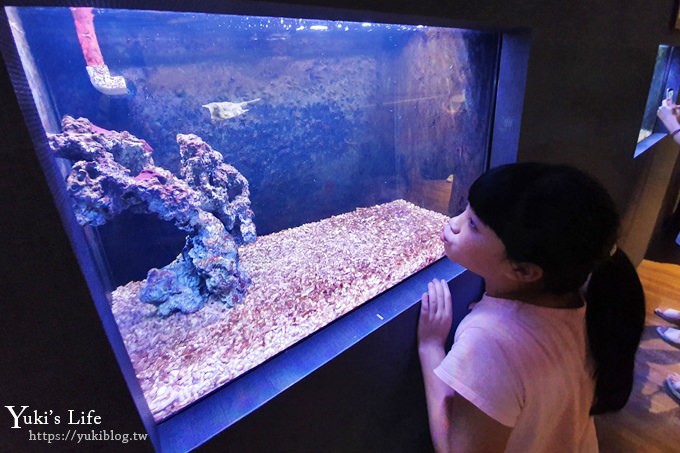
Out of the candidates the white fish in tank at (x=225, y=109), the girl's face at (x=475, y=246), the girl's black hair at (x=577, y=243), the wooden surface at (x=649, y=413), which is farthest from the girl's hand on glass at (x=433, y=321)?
the white fish in tank at (x=225, y=109)

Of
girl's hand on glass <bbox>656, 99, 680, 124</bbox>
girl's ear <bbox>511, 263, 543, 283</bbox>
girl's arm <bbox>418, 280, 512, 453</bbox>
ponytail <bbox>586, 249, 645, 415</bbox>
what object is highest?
girl's hand on glass <bbox>656, 99, 680, 124</bbox>

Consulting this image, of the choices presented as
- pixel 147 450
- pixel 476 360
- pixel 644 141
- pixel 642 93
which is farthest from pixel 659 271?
pixel 147 450

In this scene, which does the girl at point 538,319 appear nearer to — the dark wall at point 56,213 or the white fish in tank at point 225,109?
the dark wall at point 56,213

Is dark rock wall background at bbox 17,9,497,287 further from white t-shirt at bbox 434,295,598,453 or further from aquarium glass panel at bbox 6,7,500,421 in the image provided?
white t-shirt at bbox 434,295,598,453

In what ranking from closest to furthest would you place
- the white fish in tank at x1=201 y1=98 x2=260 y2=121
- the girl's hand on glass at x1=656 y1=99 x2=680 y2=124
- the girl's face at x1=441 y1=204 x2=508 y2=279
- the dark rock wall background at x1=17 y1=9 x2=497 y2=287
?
the girl's face at x1=441 y1=204 x2=508 y2=279 → the dark rock wall background at x1=17 y1=9 x2=497 y2=287 → the white fish in tank at x1=201 y1=98 x2=260 y2=121 → the girl's hand on glass at x1=656 y1=99 x2=680 y2=124

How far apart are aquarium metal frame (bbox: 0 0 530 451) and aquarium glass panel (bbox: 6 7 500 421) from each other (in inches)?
1.6

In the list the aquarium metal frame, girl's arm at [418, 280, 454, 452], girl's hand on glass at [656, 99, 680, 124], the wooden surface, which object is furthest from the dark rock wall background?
girl's hand on glass at [656, 99, 680, 124]

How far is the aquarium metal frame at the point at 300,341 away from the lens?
424 millimetres

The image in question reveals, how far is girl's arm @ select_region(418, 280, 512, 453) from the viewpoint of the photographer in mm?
745

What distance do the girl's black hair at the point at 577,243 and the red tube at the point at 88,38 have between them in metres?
1.25

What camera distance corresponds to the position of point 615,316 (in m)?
0.81

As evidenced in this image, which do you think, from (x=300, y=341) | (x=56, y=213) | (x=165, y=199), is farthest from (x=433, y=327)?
(x=165, y=199)

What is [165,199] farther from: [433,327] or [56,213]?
[433,327]

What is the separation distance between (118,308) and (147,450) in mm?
681
